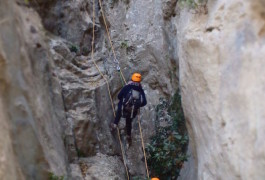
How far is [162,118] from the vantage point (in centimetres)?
1090

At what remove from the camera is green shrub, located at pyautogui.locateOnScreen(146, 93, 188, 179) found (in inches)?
385

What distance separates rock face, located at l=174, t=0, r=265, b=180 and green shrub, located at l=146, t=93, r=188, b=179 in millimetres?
2274

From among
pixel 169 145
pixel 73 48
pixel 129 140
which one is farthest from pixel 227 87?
pixel 73 48

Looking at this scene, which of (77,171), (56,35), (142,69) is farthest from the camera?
(142,69)

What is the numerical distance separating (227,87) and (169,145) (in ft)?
12.6

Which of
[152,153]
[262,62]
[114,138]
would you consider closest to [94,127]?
[114,138]

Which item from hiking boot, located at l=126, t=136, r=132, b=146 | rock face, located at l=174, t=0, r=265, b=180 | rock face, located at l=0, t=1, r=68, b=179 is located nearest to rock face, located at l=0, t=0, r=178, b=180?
rock face, located at l=0, t=1, r=68, b=179

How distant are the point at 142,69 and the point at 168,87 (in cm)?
91

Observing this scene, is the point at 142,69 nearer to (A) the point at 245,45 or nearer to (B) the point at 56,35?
(B) the point at 56,35

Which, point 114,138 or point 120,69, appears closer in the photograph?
point 114,138

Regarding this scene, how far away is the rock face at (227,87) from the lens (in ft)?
18.4

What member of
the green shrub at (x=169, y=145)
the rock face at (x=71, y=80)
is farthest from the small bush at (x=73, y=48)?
the green shrub at (x=169, y=145)

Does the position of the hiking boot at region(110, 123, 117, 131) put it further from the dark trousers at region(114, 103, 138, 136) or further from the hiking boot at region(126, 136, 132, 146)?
the hiking boot at region(126, 136, 132, 146)

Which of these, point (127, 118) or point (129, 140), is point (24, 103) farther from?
point (129, 140)
